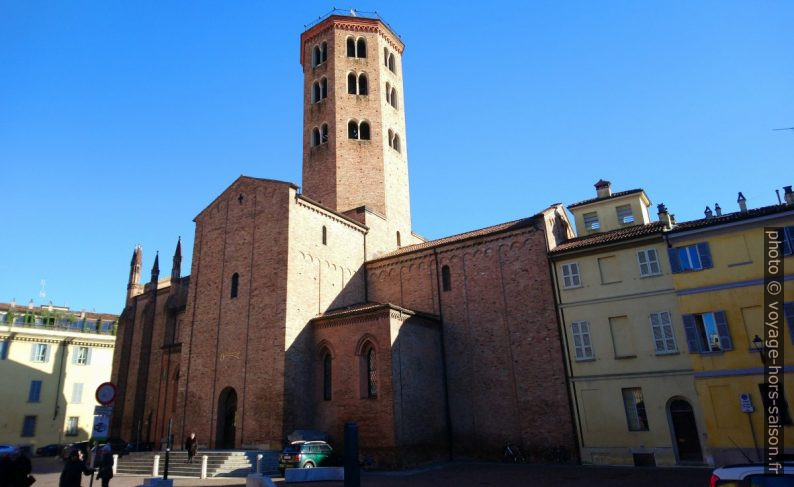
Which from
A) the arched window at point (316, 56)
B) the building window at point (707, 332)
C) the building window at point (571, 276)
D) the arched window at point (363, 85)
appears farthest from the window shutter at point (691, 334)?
the arched window at point (316, 56)

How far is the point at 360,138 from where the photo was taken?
30.2m

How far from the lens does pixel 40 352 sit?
3816 centimetres

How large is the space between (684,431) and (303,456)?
1336 centimetres

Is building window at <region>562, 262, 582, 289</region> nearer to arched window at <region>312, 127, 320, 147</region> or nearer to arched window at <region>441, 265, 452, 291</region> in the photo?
arched window at <region>441, 265, 452, 291</region>

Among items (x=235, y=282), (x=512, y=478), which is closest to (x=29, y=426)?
(x=235, y=282)

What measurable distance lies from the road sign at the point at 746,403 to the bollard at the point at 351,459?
14700 millimetres

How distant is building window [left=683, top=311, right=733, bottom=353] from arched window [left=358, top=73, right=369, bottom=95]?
2156 centimetres

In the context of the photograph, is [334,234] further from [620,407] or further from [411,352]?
[620,407]

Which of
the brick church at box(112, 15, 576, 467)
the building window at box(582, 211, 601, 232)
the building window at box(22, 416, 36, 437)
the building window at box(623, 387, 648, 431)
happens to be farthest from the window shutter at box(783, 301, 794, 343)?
the building window at box(22, 416, 36, 437)

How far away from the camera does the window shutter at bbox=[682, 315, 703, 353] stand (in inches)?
717

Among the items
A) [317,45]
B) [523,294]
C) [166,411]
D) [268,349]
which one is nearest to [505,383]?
[523,294]

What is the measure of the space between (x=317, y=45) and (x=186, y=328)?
19351mm

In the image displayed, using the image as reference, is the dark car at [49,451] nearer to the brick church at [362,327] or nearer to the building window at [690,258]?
the brick church at [362,327]

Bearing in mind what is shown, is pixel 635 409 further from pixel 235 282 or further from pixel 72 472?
pixel 235 282
